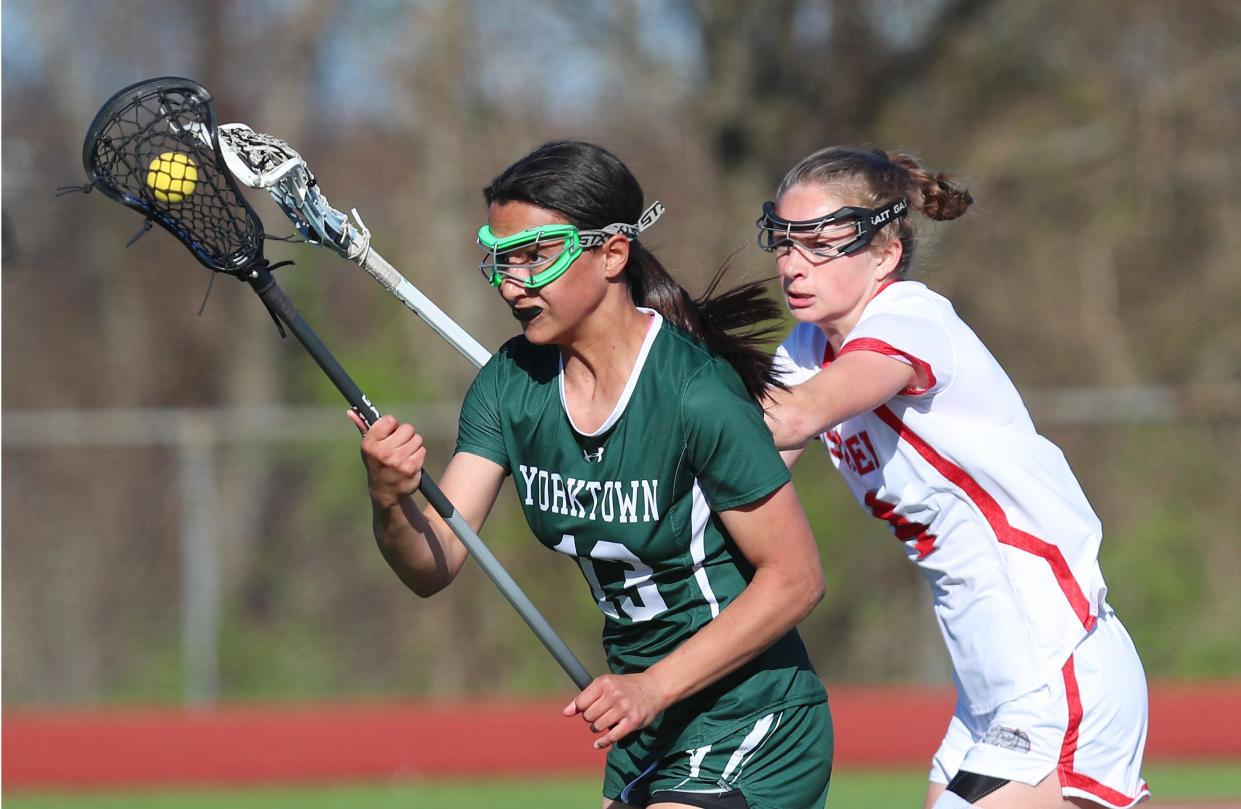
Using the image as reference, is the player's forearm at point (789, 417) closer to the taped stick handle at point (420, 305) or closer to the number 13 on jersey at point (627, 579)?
the number 13 on jersey at point (627, 579)

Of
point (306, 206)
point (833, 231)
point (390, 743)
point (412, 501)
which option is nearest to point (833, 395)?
point (833, 231)

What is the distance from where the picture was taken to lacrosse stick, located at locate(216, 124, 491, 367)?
3203 mm

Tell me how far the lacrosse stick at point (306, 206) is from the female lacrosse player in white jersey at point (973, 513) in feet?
2.84

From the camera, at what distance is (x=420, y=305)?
374 cm

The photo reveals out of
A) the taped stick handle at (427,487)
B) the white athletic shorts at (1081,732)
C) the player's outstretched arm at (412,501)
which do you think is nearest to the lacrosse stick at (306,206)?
the taped stick handle at (427,487)

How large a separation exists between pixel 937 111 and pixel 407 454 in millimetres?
11232

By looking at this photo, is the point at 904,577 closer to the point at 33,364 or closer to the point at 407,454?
the point at 407,454

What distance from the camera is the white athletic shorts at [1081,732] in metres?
3.33

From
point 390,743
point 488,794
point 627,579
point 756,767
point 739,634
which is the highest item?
point 390,743

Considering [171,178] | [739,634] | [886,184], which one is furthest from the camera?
[886,184]

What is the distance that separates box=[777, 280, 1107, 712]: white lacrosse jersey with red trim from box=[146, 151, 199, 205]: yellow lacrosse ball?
4.79ft

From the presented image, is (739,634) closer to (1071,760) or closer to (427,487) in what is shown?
(427,487)

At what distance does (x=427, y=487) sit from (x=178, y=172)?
84cm

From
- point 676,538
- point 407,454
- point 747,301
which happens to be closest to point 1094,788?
point 676,538
